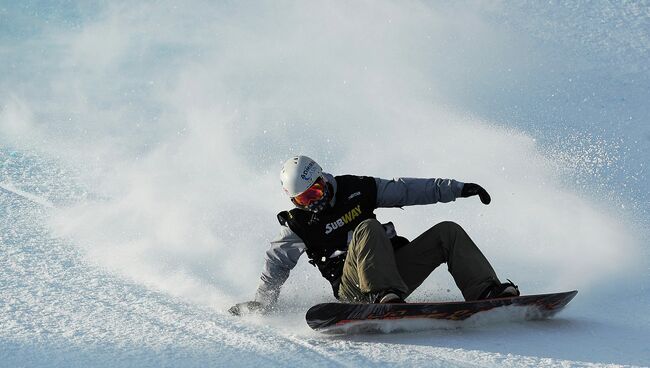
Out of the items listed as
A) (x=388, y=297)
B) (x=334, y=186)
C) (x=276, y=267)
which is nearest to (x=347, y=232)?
(x=334, y=186)

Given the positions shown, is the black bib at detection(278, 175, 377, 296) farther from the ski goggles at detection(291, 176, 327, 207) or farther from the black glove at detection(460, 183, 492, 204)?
the black glove at detection(460, 183, 492, 204)

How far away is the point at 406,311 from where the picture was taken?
173 inches

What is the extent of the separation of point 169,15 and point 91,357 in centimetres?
1327

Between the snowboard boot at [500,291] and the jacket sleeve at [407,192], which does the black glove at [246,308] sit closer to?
the jacket sleeve at [407,192]

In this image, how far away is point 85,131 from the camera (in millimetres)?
11352

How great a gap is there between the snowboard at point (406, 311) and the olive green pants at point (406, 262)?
0.55ft

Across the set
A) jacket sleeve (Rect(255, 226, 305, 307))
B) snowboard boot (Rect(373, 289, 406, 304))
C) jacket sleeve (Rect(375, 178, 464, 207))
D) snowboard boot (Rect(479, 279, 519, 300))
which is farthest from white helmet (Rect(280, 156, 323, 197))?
snowboard boot (Rect(479, 279, 519, 300))

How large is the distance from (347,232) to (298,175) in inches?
19.5

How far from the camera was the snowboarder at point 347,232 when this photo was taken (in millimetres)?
4861

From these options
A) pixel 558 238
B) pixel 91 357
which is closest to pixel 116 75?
pixel 558 238

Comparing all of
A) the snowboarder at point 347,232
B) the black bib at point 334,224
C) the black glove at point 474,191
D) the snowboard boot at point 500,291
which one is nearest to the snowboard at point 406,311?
the snowboard boot at point 500,291

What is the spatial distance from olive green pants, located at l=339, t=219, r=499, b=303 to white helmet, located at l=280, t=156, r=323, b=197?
503 millimetres

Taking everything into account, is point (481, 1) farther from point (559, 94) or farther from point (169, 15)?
point (169, 15)

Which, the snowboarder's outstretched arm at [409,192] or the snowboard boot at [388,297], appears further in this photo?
the snowboarder's outstretched arm at [409,192]
